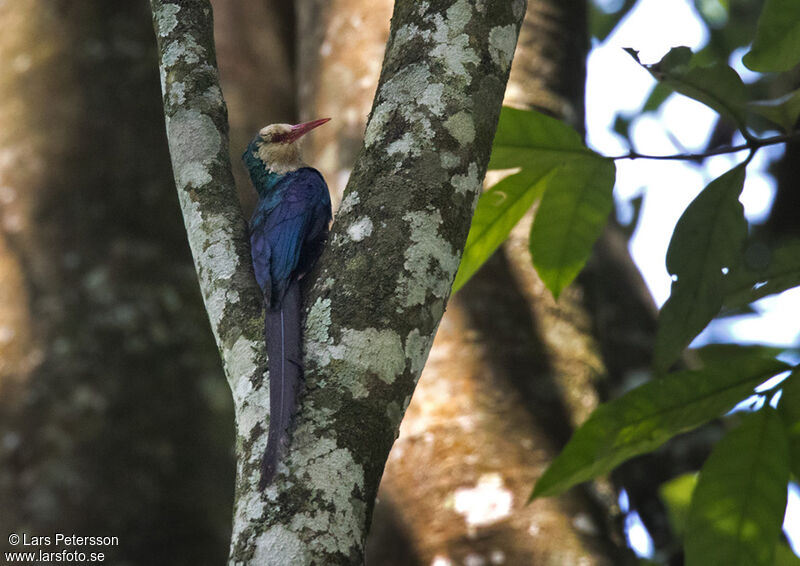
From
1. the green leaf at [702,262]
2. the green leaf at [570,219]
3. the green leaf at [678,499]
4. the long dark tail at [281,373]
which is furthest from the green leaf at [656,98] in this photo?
the long dark tail at [281,373]

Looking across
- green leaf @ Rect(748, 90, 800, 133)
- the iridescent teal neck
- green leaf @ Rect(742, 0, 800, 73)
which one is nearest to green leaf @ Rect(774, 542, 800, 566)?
green leaf @ Rect(748, 90, 800, 133)

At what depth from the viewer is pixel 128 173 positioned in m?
3.87

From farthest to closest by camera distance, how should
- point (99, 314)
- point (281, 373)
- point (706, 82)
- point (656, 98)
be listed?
point (656, 98) < point (99, 314) < point (706, 82) < point (281, 373)

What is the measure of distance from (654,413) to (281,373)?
2.99 ft

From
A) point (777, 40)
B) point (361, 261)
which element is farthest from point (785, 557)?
point (361, 261)

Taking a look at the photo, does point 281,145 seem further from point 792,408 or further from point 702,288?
point 792,408

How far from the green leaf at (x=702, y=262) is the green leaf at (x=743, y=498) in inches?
8.8

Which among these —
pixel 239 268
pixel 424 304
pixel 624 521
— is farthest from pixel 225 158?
pixel 624 521

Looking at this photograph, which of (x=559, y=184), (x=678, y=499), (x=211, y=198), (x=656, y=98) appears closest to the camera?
(x=211, y=198)

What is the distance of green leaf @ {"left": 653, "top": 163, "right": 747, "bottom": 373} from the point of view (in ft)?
6.46

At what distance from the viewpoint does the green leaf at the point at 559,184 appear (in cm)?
215

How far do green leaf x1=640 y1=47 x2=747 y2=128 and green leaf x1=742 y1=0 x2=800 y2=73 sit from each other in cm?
9

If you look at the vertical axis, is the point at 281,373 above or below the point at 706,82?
below

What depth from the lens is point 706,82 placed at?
6.78 ft
